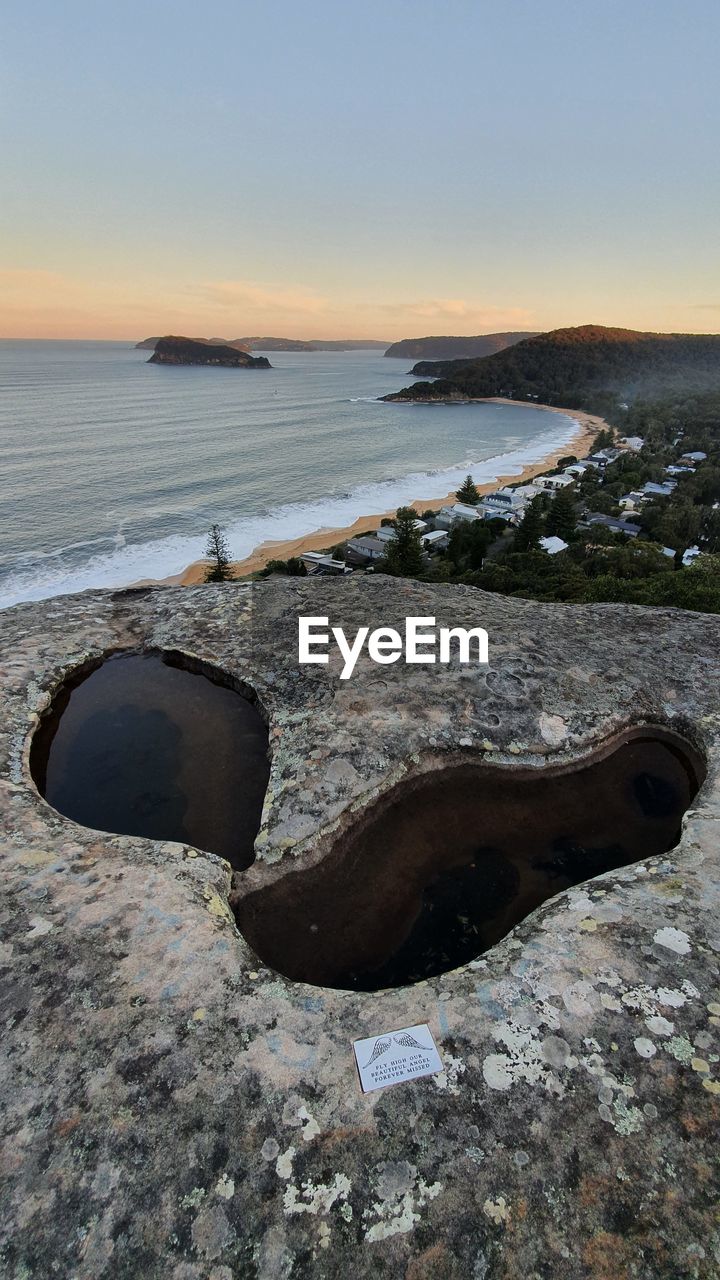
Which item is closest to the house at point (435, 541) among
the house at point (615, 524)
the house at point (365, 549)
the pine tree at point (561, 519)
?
the house at point (365, 549)

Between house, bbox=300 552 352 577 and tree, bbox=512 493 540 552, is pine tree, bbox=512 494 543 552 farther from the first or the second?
house, bbox=300 552 352 577

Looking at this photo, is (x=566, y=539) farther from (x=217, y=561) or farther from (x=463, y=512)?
(x=217, y=561)

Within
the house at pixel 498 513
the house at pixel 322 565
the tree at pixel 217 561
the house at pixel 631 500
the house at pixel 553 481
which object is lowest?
the house at pixel 322 565

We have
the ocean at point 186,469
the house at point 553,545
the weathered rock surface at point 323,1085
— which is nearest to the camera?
the weathered rock surface at point 323,1085

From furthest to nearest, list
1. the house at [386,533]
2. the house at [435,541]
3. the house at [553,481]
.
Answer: the house at [553,481]
the house at [435,541]
the house at [386,533]

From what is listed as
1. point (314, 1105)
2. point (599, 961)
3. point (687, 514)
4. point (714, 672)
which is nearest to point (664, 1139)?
point (599, 961)

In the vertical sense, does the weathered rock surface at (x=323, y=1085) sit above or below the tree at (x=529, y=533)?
above

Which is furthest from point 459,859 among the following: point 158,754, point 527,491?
point 527,491

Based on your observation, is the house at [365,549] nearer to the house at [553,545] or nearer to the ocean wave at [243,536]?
the ocean wave at [243,536]
